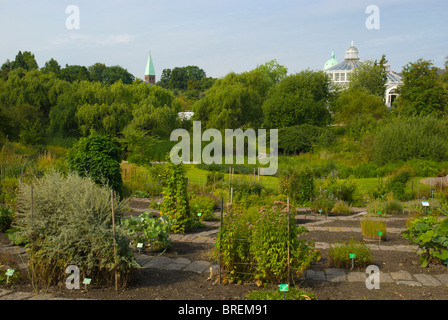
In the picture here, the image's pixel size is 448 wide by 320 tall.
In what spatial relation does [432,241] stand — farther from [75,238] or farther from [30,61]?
[30,61]

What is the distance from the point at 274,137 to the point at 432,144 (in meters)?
10.9

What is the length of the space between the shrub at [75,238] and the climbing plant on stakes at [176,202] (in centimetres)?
267

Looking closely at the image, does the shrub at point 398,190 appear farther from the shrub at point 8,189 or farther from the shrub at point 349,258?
the shrub at point 8,189

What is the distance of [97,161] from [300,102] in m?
22.9

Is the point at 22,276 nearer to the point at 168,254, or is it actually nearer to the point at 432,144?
the point at 168,254

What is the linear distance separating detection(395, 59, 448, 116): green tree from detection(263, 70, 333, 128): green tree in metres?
5.52

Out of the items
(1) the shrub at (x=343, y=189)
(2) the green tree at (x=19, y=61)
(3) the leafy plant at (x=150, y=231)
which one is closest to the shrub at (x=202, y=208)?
(3) the leafy plant at (x=150, y=231)

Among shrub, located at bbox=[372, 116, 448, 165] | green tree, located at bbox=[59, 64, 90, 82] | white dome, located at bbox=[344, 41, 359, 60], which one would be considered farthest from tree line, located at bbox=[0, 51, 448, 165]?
white dome, located at bbox=[344, 41, 359, 60]

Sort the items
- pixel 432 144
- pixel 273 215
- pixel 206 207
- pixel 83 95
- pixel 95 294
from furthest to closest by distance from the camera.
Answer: pixel 83 95 < pixel 432 144 < pixel 206 207 < pixel 273 215 < pixel 95 294

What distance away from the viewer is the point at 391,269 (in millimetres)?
5191

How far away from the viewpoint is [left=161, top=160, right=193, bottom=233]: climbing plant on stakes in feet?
24.0

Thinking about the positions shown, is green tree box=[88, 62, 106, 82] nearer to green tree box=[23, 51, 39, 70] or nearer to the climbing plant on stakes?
green tree box=[23, 51, 39, 70]
